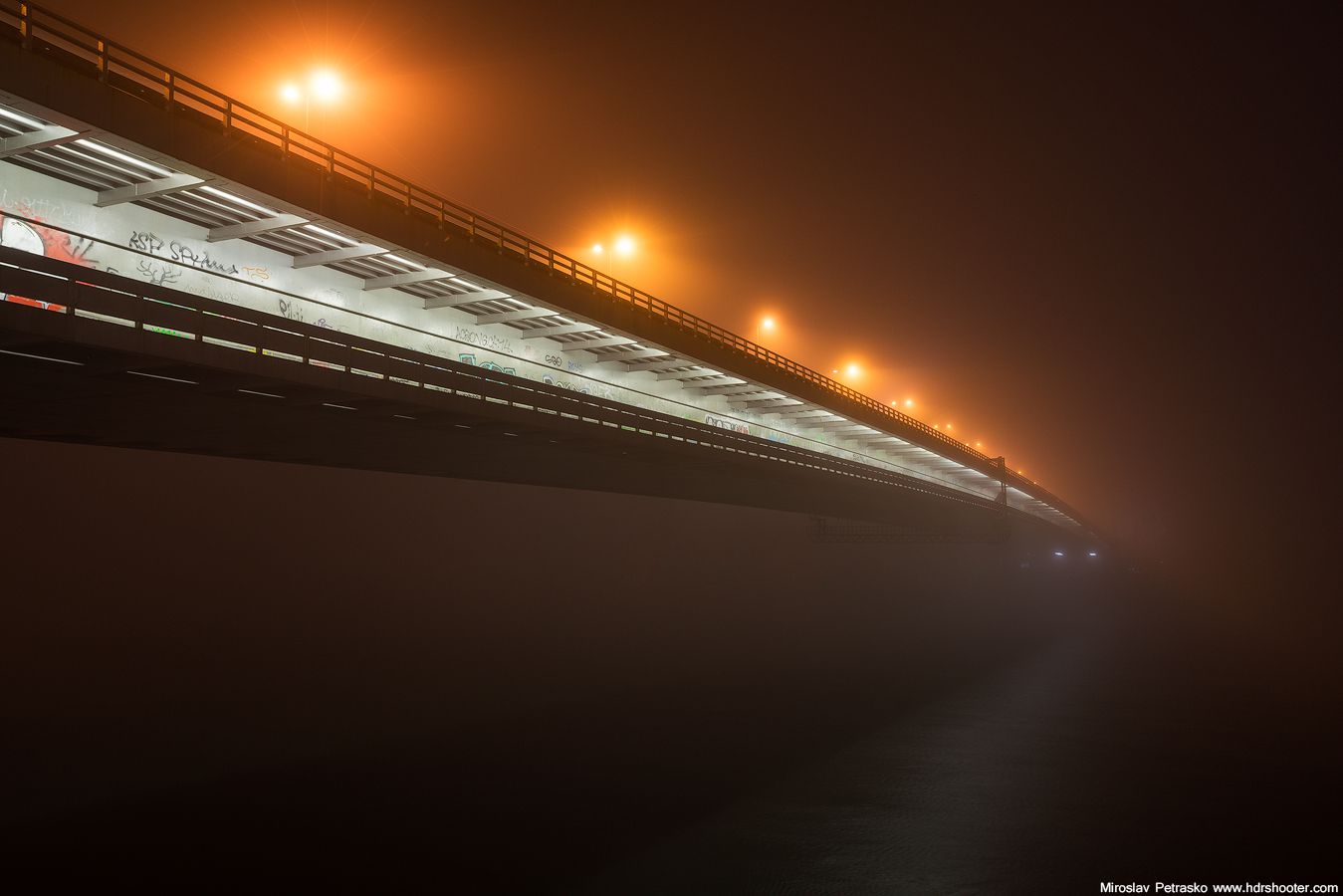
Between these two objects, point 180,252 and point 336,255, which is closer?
point 180,252

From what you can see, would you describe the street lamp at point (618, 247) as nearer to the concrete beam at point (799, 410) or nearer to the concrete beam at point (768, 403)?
the concrete beam at point (768, 403)

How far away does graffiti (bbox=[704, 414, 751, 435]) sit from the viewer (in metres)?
40.9

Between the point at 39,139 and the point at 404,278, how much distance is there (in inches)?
379

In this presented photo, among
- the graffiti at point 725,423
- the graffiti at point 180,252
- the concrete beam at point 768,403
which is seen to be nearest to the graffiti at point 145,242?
the graffiti at point 180,252

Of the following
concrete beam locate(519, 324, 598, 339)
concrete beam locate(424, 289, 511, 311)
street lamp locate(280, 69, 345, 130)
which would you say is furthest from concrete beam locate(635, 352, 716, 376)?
street lamp locate(280, 69, 345, 130)

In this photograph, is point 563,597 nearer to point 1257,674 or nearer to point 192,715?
point 192,715

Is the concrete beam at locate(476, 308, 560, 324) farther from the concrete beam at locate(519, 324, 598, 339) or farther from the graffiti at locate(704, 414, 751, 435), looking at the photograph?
the graffiti at locate(704, 414, 751, 435)

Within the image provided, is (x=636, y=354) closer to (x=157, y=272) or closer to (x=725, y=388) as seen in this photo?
(x=725, y=388)

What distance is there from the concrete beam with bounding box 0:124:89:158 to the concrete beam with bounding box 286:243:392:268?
22.4 ft

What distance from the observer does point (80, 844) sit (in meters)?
15.4

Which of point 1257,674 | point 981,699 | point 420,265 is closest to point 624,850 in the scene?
point 420,265

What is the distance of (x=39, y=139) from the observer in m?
15.5

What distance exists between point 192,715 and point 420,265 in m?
14.5

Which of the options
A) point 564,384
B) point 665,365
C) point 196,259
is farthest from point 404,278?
point 665,365
